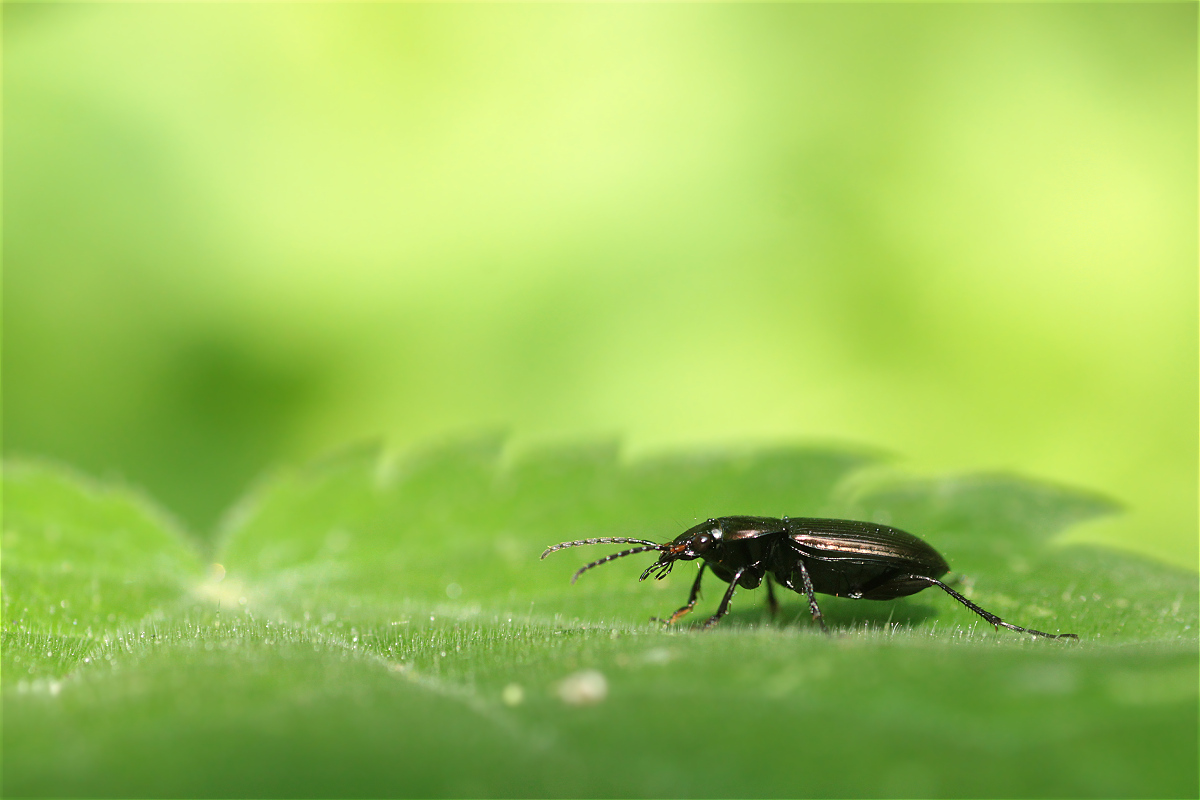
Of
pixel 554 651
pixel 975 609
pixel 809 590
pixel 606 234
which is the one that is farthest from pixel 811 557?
pixel 606 234

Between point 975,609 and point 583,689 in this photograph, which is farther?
point 975,609

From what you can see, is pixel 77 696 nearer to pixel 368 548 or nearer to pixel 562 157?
pixel 368 548

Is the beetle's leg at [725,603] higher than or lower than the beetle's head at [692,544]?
lower

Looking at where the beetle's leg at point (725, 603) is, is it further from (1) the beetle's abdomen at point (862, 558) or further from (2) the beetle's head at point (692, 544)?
(1) the beetle's abdomen at point (862, 558)

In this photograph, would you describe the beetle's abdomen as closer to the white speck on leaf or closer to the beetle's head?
the beetle's head

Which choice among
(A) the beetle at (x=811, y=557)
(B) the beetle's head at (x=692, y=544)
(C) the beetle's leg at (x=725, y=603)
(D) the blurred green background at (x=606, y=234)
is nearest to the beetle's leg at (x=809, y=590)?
(A) the beetle at (x=811, y=557)

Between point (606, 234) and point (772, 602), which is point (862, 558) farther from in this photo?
point (606, 234)
